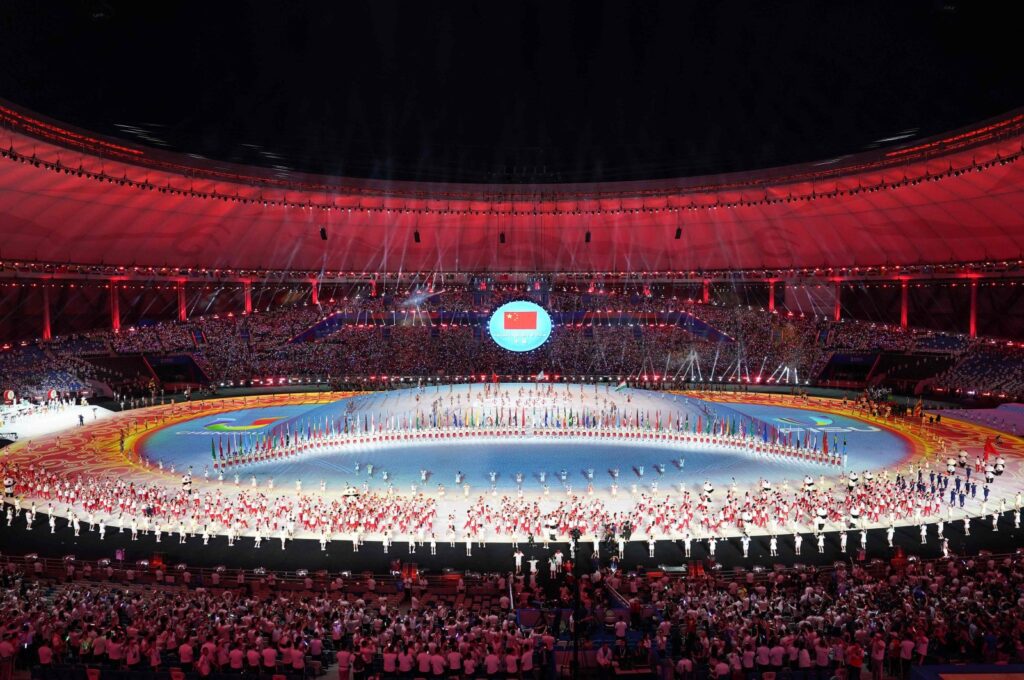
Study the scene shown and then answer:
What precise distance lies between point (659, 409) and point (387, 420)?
17.7 m

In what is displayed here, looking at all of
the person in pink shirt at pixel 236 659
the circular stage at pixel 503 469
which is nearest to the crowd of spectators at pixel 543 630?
the person in pink shirt at pixel 236 659

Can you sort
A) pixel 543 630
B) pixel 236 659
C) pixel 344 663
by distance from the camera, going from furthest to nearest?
1. pixel 543 630
2. pixel 344 663
3. pixel 236 659

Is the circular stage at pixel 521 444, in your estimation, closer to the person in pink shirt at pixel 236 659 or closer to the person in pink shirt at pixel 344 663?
the person in pink shirt at pixel 344 663

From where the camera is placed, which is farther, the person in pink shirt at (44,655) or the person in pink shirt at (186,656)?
the person in pink shirt at (186,656)

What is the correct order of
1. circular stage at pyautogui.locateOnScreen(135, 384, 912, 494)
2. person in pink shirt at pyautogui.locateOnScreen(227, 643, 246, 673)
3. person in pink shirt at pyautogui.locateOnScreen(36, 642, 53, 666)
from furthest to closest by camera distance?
circular stage at pyautogui.locateOnScreen(135, 384, 912, 494), person in pink shirt at pyautogui.locateOnScreen(36, 642, 53, 666), person in pink shirt at pyautogui.locateOnScreen(227, 643, 246, 673)

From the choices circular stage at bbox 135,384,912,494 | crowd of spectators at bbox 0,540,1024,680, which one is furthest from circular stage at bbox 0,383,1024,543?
crowd of spectators at bbox 0,540,1024,680

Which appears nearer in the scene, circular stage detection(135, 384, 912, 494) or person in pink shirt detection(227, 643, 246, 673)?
person in pink shirt detection(227, 643, 246, 673)

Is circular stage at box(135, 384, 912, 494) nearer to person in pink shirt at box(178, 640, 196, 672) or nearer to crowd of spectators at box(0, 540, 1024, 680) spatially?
crowd of spectators at box(0, 540, 1024, 680)

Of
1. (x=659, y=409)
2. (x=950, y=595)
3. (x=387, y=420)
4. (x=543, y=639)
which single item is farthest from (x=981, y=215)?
(x=543, y=639)

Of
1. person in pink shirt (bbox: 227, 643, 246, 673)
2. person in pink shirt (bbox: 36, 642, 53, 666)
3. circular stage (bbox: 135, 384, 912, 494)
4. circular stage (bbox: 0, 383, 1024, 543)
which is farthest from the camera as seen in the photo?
circular stage (bbox: 135, 384, 912, 494)

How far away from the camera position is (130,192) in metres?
50.0

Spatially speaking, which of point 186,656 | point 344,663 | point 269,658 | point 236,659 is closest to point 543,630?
point 344,663

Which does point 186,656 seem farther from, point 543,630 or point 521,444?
point 521,444

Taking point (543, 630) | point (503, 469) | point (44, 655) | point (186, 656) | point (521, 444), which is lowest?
point (503, 469)
